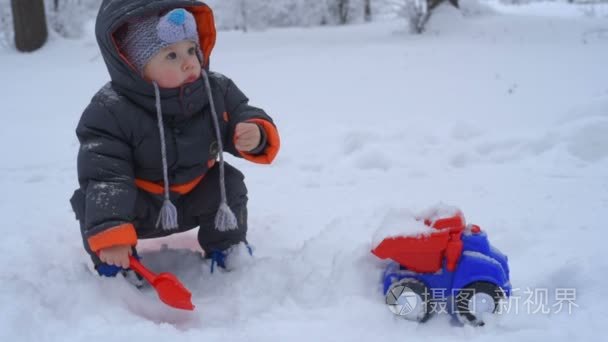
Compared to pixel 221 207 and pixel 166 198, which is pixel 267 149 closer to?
pixel 221 207

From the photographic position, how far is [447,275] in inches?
55.1

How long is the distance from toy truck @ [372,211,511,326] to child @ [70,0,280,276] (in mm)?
528

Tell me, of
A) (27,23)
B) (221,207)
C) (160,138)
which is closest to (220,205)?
(221,207)

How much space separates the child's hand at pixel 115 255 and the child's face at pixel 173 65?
48 centimetres

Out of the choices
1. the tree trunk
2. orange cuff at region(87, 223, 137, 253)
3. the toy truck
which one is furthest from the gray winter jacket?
the tree trunk

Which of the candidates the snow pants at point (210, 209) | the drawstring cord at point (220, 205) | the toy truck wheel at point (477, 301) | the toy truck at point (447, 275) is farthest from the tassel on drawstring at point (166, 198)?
the toy truck wheel at point (477, 301)

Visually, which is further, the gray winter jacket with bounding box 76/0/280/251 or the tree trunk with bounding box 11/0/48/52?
the tree trunk with bounding box 11/0/48/52

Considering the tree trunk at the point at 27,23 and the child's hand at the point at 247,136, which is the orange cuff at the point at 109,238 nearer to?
the child's hand at the point at 247,136

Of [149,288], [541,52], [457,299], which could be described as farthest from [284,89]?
[457,299]

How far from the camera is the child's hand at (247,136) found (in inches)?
62.2

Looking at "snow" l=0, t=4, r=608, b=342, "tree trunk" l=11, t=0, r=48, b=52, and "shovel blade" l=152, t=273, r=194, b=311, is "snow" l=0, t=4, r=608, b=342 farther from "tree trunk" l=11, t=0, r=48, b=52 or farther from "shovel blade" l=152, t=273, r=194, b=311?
"tree trunk" l=11, t=0, r=48, b=52

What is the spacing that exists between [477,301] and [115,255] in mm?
942

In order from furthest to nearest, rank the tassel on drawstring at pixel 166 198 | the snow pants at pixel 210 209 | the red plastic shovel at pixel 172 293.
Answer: the snow pants at pixel 210 209, the tassel on drawstring at pixel 166 198, the red plastic shovel at pixel 172 293

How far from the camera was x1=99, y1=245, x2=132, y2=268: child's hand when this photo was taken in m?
1.42
